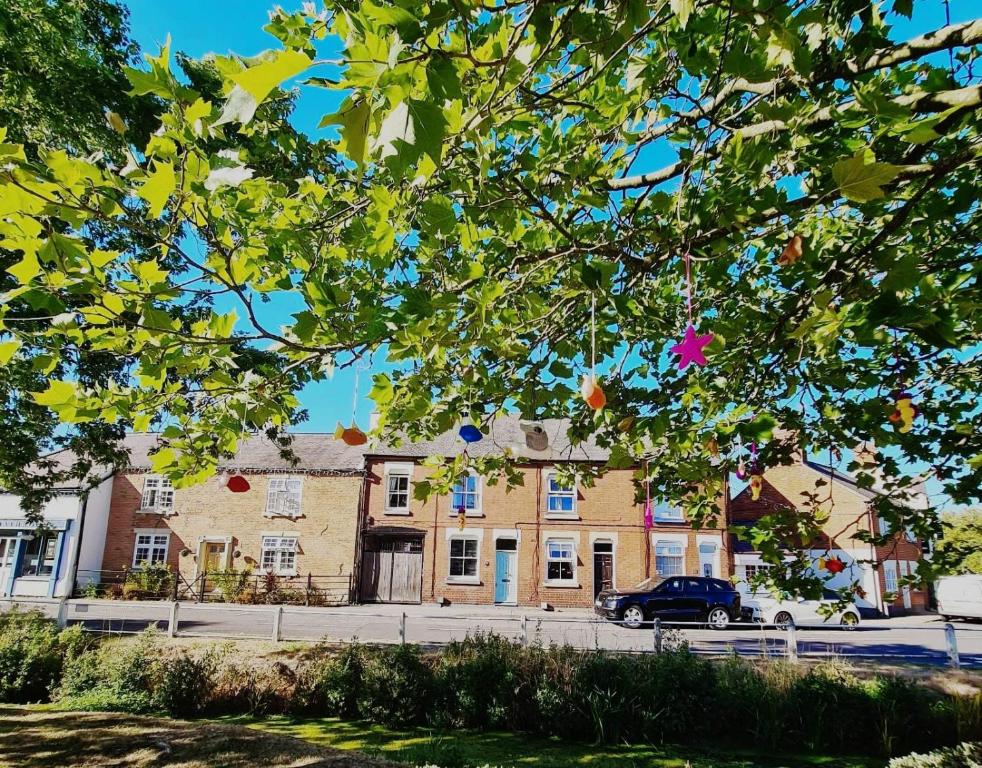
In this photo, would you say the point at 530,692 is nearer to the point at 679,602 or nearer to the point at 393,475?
the point at 679,602

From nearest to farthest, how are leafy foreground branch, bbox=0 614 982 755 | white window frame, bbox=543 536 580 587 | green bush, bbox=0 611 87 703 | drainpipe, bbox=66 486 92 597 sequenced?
leafy foreground branch, bbox=0 614 982 755
green bush, bbox=0 611 87 703
drainpipe, bbox=66 486 92 597
white window frame, bbox=543 536 580 587

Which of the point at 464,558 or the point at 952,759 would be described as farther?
the point at 464,558

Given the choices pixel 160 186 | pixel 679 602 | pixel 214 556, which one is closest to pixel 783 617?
pixel 679 602

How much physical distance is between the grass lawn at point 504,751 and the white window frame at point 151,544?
18518mm

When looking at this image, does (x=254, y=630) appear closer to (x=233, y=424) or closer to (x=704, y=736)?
(x=704, y=736)

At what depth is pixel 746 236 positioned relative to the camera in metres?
3.83

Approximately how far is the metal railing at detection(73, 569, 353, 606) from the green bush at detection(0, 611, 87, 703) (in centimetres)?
1171

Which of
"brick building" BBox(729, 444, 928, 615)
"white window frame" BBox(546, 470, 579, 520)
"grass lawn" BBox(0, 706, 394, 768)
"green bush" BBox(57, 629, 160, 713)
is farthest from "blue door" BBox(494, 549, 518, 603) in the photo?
"grass lawn" BBox(0, 706, 394, 768)

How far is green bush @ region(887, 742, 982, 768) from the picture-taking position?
196 inches

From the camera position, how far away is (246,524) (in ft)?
82.1

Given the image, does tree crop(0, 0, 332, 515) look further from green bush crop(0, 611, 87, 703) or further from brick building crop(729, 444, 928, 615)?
brick building crop(729, 444, 928, 615)

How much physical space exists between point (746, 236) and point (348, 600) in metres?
23.0

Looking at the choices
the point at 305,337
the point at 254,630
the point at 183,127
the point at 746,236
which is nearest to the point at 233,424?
the point at 305,337

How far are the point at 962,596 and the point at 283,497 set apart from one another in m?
28.3
